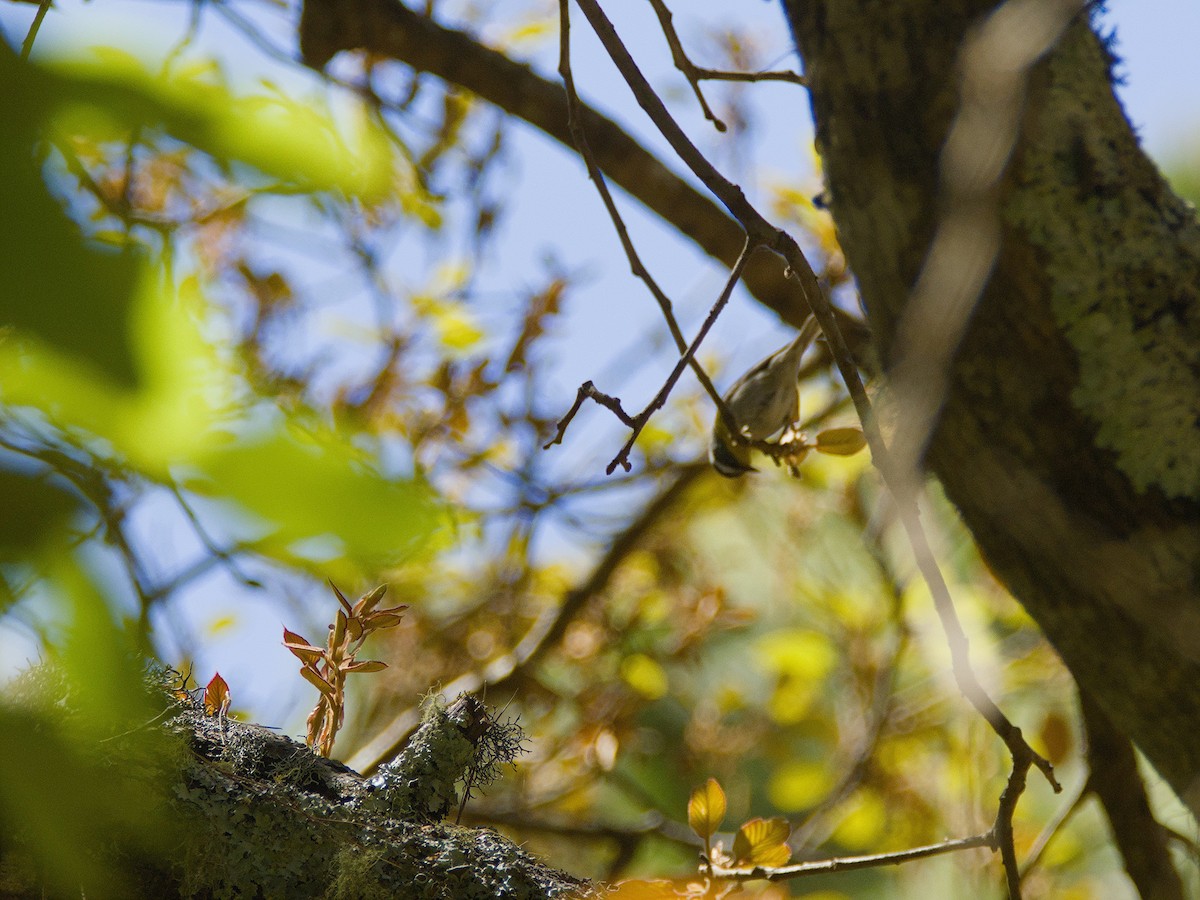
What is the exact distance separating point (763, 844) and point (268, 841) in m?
0.36

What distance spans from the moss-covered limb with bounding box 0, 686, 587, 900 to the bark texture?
44cm

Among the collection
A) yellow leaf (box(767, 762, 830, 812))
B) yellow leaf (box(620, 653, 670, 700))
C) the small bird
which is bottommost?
yellow leaf (box(767, 762, 830, 812))

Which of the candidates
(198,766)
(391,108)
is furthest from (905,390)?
(391,108)

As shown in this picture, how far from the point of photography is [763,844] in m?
0.69

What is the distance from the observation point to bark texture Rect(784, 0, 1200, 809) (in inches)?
26.9

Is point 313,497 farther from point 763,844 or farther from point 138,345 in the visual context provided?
point 763,844

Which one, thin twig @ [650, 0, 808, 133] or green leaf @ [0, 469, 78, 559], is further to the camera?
thin twig @ [650, 0, 808, 133]

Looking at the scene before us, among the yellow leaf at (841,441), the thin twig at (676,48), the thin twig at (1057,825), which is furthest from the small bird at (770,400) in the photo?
the thin twig at (1057,825)

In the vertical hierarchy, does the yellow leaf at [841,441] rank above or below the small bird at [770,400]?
below

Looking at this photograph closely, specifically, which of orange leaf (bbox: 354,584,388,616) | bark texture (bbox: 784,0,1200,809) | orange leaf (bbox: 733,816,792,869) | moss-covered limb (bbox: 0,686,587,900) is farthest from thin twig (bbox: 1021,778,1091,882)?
orange leaf (bbox: 354,584,388,616)

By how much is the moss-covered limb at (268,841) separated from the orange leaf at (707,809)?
0.49 feet

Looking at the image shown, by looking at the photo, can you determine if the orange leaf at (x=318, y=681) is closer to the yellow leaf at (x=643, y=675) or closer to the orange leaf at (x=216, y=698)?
the orange leaf at (x=216, y=698)

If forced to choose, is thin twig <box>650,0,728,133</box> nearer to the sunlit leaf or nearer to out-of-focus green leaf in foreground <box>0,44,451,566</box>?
out-of-focus green leaf in foreground <box>0,44,451,566</box>

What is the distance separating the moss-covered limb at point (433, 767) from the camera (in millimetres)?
573
